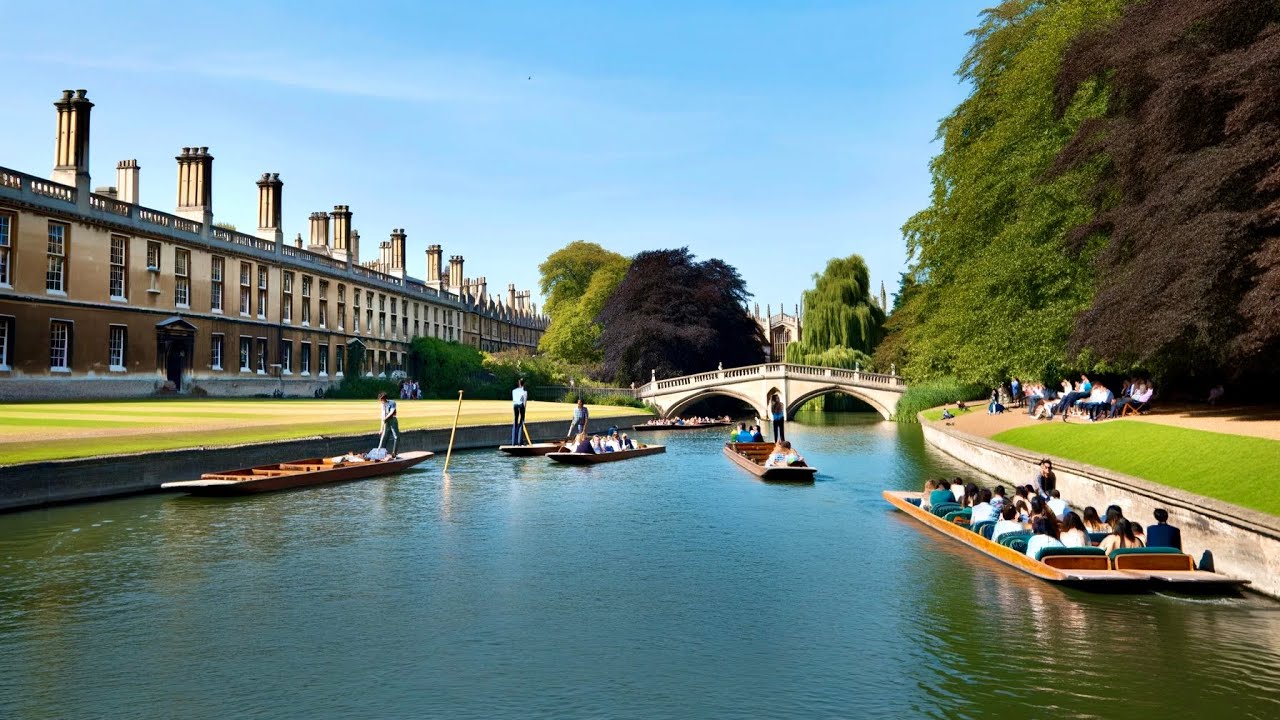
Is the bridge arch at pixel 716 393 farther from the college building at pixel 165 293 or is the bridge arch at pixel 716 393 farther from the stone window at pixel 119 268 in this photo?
the stone window at pixel 119 268

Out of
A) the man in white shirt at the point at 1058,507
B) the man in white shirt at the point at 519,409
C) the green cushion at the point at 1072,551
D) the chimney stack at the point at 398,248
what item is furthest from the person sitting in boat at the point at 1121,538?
the chimney stack at the point at 398,248

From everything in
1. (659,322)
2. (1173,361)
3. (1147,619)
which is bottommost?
(1147,619)

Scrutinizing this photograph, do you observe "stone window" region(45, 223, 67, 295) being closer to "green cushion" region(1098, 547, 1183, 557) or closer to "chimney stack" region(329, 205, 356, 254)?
"chimney stack" region(329, 205, 356, 254)

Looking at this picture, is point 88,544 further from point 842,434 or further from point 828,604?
point 842,434

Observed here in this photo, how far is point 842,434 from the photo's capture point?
36.5m

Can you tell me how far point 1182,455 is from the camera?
13.2 metres

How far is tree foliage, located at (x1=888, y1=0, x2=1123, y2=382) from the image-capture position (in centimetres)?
2200

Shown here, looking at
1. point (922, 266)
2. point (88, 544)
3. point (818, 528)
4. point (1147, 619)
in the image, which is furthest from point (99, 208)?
point (1147, 619)

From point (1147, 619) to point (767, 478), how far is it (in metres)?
10.8

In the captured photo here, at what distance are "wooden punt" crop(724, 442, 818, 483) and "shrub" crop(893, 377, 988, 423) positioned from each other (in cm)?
1803

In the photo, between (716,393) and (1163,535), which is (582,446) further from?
(716,393)

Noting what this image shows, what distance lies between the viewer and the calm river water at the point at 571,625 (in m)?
6.60

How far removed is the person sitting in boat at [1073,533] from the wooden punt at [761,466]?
28.0ft

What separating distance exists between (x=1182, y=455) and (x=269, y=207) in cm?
3789
